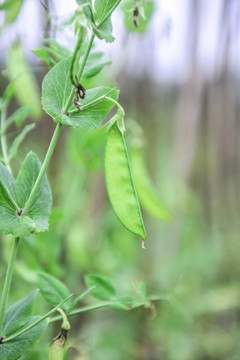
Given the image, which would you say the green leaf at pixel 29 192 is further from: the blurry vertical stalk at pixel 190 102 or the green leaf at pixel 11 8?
the blurry vertical stalk at pixel 190 102

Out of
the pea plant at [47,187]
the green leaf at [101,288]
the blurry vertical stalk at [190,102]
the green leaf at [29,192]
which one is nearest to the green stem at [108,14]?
the pea plant at [47,187]

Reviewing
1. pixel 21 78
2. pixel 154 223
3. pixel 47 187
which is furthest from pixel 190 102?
pixel 47 187

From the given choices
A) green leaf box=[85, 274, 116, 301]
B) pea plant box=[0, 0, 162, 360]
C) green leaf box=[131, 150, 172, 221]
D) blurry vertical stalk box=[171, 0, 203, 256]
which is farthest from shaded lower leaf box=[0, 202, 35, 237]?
blurry vertical stalk box=[171, 0, 203, 256]

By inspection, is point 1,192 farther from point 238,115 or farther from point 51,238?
point 238,115

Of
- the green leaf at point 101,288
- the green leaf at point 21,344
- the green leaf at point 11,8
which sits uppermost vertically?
the green leaf at point 11,8

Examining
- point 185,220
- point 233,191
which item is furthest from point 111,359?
point 233,191

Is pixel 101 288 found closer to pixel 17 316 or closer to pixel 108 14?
pixel 17 316

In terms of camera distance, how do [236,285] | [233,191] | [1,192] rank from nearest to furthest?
[1,192] → [236,285] → [233,191]
